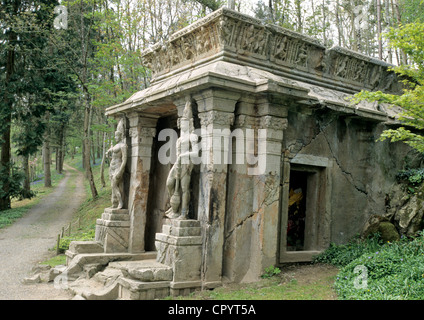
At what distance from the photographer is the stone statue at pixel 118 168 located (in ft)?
25.9

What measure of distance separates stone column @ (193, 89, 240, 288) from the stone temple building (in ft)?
0.06

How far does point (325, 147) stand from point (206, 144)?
8.71ft

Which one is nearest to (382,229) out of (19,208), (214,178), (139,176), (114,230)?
(214,178)

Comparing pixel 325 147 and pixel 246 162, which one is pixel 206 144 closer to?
pixel 246 162

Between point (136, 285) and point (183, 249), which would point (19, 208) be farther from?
point (183, 249)

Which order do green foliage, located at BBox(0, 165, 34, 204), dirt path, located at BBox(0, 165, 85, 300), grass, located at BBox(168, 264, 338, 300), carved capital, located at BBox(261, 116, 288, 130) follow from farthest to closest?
1. green foliage, located at BBox(0, 165, 34, 204)
2. dirt path, located at BBox(0, 165, 85, 300)
3. carved capital, located at BBox(261, 116, 288, 130)
4. grass, located at BBox(168, 264, 338, 300)

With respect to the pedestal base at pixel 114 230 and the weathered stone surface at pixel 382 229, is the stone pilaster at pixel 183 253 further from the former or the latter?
the weathered stone surface at pixel 382 229

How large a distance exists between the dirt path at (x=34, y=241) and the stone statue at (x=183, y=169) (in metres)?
2.33

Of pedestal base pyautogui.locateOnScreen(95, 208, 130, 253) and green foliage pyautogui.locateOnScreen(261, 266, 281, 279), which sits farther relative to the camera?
pedestal base pyautogui.locateOnScreen(95, 208, 130, 253)

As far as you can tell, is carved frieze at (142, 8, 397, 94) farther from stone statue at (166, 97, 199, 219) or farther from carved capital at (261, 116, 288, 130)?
stone statue at (166, 97, 199, 219)

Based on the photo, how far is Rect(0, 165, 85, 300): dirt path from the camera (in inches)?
261

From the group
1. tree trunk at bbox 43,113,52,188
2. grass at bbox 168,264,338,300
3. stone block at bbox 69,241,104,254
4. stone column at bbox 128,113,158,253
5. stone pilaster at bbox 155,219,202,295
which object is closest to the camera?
grass at bbox 168,264,338,300

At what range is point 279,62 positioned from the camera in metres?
7.35

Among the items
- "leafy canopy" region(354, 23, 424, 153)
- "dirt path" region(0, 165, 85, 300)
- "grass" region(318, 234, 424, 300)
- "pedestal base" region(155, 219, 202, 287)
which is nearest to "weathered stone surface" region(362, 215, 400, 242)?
"grass" region(318, 234, 424, 300)
